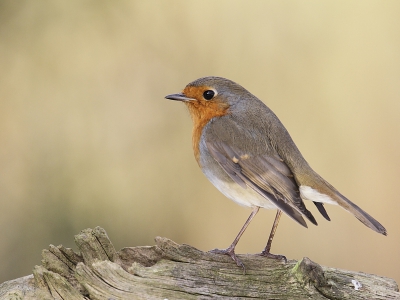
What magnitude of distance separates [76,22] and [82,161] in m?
1.36

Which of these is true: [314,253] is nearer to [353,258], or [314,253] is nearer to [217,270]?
[353,258]

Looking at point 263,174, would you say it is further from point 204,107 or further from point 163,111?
point 163,111

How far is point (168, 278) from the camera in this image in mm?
2957

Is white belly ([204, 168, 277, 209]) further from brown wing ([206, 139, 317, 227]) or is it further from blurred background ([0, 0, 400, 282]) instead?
blurred background ([0, 0, 400, 282])

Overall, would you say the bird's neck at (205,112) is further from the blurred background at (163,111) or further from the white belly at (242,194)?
the blurred background at (163,111)

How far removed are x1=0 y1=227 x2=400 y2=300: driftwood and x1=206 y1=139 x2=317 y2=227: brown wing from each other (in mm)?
356

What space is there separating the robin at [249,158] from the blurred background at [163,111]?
1.63 metres

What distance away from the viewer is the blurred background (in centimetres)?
530

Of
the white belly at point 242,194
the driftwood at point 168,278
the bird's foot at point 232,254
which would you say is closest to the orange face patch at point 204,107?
the white belly at point 242,194

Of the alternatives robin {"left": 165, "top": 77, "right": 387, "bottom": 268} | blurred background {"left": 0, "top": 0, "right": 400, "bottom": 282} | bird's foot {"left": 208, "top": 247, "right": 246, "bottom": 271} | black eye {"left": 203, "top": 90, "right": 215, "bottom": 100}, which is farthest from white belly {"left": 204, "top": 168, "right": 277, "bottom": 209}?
blurred background {"left": 0, "top": 0, "right": 400, "bottom": 282}

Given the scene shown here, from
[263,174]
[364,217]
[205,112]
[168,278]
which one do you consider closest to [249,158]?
[263,174]

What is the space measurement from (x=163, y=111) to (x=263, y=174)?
7.36ft

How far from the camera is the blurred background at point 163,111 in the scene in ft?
17.4

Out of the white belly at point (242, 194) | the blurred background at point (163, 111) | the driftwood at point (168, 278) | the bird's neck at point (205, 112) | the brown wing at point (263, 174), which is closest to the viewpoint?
the driftwood at point (168, 278)
